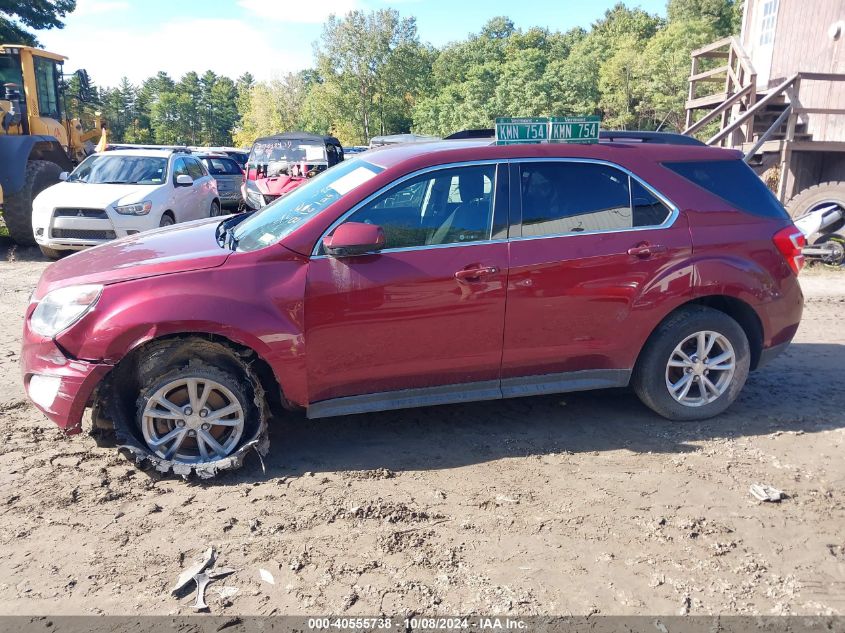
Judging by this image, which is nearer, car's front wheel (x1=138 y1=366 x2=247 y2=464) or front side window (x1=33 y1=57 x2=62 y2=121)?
car's front wheel (x1=138 y1=366 x2=247 y2=464)

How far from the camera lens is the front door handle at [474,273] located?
3.89 m

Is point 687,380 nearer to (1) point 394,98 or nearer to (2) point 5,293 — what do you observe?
(2) point 5,293

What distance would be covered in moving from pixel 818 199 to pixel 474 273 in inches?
321

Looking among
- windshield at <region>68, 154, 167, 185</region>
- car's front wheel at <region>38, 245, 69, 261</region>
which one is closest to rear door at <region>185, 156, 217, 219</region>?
windshield at <region>68, 154, 167, 185</region>

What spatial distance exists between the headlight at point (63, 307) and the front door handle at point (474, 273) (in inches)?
80.6

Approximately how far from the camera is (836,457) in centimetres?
409

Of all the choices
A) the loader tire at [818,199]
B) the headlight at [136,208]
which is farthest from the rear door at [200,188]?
the loader tire at [818,199]

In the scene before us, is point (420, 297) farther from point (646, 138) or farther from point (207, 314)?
point (646, 138)

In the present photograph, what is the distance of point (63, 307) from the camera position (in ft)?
12.0

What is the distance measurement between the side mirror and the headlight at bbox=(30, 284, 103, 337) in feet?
4.30

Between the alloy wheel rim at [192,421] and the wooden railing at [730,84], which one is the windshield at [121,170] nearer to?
the alloy wheel rim at [192,421]

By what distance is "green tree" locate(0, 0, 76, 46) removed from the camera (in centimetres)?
2728

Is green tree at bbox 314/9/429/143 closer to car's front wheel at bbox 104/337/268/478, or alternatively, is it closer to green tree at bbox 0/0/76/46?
green tree at bbox 0/0/76/46

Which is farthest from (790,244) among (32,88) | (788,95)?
(32,88)
